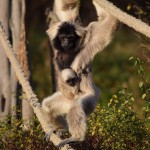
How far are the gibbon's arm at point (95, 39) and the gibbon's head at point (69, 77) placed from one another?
66mm

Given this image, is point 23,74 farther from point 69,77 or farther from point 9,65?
point 9,65

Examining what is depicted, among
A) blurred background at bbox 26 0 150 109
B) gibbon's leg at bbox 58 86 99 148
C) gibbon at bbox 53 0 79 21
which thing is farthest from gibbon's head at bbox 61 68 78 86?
blurred background at bbox 26 0 150 109

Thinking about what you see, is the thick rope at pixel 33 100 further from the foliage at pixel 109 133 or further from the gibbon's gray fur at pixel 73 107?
the foliage at pixel 109 133

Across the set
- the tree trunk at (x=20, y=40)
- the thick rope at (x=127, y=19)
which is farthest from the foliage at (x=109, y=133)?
the tree trunk at (x=20, y=40)

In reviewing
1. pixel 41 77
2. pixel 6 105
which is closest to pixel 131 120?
pixel 6 105

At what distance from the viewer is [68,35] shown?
8570 mm

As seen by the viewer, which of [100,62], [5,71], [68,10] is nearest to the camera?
[68,10]

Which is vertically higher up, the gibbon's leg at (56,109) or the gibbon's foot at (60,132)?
the gibbon's leg at (56,109)

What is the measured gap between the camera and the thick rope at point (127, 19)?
23.6 ft

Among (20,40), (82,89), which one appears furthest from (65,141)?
(20,40)

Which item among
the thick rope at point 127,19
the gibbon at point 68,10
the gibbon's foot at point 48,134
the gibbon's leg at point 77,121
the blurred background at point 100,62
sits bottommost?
the blurred background at point 100,62

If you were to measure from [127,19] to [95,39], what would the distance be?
3.64 ft

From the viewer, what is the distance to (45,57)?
18.3 metres

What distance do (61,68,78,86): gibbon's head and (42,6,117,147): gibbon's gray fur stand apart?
0.05 metres
